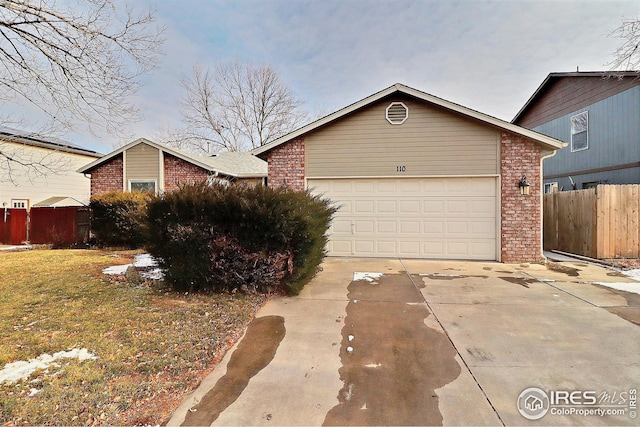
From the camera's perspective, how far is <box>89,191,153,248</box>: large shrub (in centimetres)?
1081

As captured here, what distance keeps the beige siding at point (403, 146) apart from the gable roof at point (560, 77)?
6.19 meters

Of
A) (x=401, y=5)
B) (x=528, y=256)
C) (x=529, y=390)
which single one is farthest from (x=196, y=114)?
(x=529, y=390)

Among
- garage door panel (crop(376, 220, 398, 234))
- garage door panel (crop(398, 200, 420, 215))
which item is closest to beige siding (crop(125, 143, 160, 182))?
garage door panel (crop(376, 220, 398, 234))

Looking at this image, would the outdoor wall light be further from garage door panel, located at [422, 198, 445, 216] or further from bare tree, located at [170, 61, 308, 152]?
bare tree, located at [170, 61, 308, 152]

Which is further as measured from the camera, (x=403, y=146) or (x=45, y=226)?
(x=45, y=226)

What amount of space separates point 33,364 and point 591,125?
1795 centimetres

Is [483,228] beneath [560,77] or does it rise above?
beneath

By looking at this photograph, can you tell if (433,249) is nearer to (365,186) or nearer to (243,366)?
(365,186)

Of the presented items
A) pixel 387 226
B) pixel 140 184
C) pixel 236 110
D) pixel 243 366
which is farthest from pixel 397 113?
pixel 236 110

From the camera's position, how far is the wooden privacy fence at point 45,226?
1203 cm

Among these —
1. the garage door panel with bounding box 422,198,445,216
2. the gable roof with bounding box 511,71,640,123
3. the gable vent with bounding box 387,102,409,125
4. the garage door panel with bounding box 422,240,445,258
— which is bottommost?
the garage door panel with bounding box 422,240,445,258

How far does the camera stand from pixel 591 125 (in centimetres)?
1293

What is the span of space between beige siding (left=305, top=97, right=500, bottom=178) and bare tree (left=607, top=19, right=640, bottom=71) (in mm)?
4632

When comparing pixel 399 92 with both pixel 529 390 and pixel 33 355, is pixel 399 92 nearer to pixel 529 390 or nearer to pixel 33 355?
pixel 529 390
